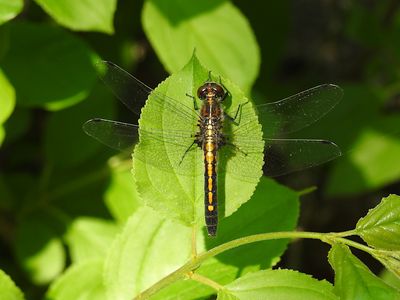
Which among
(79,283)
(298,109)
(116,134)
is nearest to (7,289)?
(79,283)

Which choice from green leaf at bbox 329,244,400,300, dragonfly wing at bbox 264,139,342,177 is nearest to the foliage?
green leaf at bbox 329,244,400,300

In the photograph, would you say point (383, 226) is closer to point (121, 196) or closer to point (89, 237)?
point (121, 196)

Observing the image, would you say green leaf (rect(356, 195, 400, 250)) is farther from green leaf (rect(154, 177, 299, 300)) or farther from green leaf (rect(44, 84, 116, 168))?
green leaf (rect(44, 84, 116, 168))

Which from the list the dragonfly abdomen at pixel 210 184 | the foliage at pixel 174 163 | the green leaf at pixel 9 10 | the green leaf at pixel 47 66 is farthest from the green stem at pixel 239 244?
the green leaf at pixel 47 66

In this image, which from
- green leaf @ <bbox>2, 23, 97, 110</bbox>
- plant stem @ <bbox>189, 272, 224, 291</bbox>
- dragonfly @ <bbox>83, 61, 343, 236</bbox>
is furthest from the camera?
green leaf @ <bbox>2, 23, 97, 110</bbox>

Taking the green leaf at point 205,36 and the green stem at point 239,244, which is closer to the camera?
the green stem at point 239,244

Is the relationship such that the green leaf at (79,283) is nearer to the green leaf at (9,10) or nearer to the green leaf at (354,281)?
the green leaf at (9,10)

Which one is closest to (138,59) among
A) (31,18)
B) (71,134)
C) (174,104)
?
(31,18)
